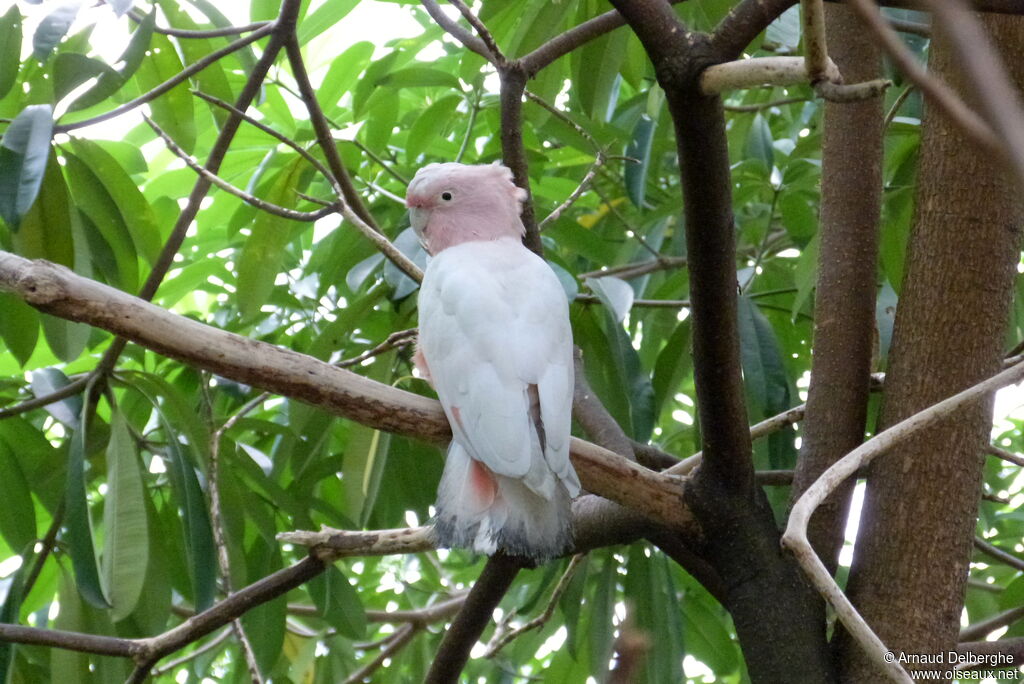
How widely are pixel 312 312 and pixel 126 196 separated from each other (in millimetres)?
602

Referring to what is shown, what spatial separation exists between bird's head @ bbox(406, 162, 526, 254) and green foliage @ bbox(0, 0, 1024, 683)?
0.07 m

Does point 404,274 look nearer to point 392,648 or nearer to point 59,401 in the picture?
point 59,401

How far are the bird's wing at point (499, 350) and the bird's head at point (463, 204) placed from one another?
71mm

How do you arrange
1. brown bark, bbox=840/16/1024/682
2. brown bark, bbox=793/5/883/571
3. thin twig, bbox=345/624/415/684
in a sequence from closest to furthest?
brown bark, bbox=840/16/1024/682
brown bark, bbox=793/5/883/571
thin twig, bbox=345/624/415/684

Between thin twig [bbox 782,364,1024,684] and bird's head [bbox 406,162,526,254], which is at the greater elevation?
bird's head [bbox 406,162,526,254]

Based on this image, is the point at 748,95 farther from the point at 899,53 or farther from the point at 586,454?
the point at 899,53

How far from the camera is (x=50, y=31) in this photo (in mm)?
1636

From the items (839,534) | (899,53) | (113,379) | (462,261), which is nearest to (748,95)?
(462,261)

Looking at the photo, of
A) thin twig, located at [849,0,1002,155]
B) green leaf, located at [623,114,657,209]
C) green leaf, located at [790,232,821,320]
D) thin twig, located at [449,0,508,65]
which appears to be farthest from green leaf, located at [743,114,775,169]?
thin twig, located at [849,0,1002,155]

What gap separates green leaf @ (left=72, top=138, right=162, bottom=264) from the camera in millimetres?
1984

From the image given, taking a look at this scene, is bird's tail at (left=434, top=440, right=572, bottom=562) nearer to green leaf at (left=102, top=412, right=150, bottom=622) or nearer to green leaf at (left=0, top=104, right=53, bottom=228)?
green leaf at (left=102, top=412, right=150, bottom=622)

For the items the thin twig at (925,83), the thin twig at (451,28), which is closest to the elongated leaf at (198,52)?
the thin twig at (451,28)

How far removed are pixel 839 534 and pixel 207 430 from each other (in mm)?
1209

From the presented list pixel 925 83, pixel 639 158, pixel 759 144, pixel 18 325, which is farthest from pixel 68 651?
pixel 759 144
